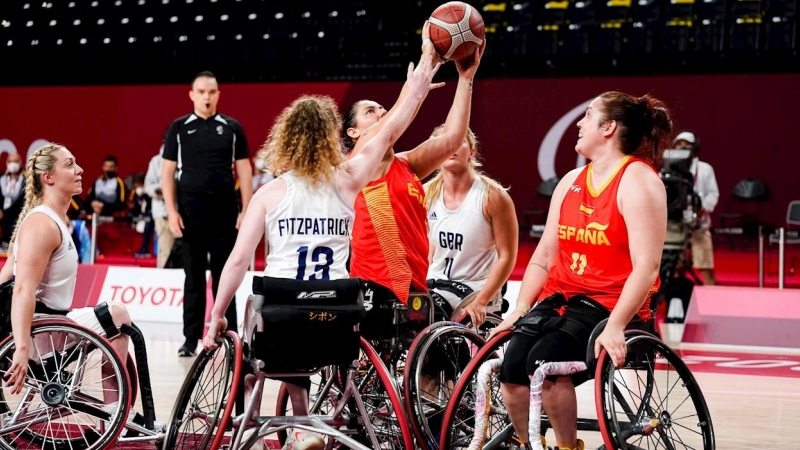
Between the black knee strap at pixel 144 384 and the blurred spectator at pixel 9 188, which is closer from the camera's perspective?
the black knee strap at pixel 144 384

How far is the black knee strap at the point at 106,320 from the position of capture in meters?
4.61

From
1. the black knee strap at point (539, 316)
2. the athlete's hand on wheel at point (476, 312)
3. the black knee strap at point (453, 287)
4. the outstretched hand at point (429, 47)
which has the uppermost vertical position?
the outstretched hand at point (429, 47)

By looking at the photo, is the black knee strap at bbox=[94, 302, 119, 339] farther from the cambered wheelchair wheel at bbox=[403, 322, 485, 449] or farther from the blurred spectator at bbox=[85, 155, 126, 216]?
the blurred spectator at bbox=[85, 155, 126, 216]

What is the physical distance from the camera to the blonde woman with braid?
14.6ft

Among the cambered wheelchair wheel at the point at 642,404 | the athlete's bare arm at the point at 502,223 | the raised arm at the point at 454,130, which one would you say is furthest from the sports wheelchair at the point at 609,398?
the athlete's bare arm at the point at 502,223

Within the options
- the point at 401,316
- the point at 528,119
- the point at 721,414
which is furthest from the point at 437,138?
the point at 528,119

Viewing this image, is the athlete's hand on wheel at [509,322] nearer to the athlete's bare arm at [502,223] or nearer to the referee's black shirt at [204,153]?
the athlete's bare arm at [502,223]

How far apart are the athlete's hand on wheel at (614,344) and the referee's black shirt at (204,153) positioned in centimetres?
439

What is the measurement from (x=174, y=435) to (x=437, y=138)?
157 centimetres

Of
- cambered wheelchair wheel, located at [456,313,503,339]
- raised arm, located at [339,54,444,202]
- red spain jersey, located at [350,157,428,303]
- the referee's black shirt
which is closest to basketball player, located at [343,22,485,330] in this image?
red spain jersey, located at [350,157,428,303]

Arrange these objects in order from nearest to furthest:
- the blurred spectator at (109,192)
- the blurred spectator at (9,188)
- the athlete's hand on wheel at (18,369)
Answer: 1. the athlete's hand on wheel at (18,369)
2. the blurred spectator at (109,192)
3. the blurred spectator at (9,188)

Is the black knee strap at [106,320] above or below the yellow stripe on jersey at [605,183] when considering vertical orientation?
below

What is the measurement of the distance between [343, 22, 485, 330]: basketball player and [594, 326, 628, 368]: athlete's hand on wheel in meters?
1.08

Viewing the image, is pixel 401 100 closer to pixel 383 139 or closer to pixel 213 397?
pixel 383 139
